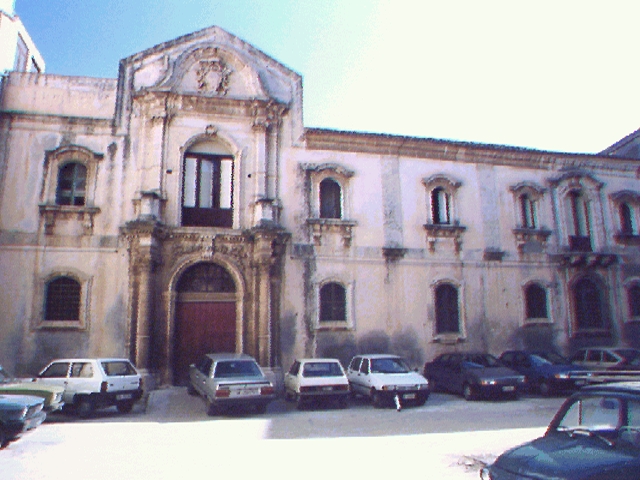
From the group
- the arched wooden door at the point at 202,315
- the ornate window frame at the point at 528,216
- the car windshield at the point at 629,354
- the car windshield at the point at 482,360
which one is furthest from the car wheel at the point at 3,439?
the ornate window frame at the point at 528,216

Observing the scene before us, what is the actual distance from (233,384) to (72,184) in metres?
10.0

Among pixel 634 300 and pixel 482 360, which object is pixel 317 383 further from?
pixel 634 300

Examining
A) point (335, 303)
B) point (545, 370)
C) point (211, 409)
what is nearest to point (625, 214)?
point (545, 370)

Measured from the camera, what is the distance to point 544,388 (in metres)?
16.8

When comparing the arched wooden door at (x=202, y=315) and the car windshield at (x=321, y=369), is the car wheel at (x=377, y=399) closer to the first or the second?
the car windshield at (x=321, y=369)

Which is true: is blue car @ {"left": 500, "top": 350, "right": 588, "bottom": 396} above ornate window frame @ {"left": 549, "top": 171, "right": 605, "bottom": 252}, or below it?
below

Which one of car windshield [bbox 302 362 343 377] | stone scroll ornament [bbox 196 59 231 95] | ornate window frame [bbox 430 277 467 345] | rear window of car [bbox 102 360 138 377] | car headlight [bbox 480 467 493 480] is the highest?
stone scroll ornament [bbox 196 59 231 95]

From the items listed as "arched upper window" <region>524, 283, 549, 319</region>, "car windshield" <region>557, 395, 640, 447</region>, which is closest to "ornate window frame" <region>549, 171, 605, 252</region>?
"arched upper window" <region>524, 283, 549, 319</region>

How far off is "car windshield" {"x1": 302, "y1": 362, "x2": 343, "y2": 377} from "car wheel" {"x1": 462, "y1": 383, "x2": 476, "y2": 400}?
4218mm

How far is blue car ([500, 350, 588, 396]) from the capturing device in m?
16.5

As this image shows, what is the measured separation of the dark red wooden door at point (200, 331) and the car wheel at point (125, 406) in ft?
11.2

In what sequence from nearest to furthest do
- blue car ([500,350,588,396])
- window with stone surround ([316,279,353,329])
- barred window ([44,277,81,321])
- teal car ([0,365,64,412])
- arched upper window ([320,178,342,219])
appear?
teal car ([0,365,64,412]) < blue car ([500,350,588,396]) < barred window ([44,277,81,321]) < window with stone surround ([316,279,353,329]) < arched upper window ([320,178,342,219])

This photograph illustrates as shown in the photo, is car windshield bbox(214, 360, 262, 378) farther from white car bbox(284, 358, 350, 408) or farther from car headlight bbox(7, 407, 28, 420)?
car headlight bbox(7, 407, 28, 420)

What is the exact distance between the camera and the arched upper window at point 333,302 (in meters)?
18.9
